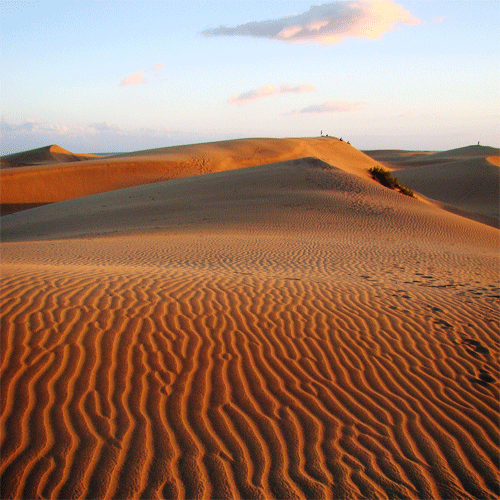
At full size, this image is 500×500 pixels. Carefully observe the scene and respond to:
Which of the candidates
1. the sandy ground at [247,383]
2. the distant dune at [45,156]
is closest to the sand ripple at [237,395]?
the sandy ground at [247,383]

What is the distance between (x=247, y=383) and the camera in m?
4.32

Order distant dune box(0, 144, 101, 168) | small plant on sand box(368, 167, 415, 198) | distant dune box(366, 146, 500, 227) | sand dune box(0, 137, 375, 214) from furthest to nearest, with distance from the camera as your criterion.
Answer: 1. distant dune box(0, 144, 101, 168)
2. distant dune box(366, 146, 500, 227)
3. sand dune box(0, 137, 375, 214)
4. small plant on sand box(368, 167, 415, 198)

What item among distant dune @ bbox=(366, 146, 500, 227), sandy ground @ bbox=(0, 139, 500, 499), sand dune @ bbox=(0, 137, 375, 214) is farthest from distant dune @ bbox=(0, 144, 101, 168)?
sandy ground @ bbox=(0, 139, 500, 499)

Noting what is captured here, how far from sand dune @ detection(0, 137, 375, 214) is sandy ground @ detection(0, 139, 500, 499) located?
27934 mm

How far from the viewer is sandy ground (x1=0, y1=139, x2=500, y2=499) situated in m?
3.22

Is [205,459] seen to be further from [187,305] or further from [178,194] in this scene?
[178,194]

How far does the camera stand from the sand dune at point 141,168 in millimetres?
32406

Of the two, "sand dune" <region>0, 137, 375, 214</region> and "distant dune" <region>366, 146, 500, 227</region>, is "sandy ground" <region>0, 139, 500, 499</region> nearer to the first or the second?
"distant dune" <region>366, 146, 500, 227</region>

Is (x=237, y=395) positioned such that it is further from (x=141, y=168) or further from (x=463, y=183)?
(x=463, y=183)

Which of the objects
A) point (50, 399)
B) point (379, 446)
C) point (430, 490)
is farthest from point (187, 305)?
point (430, 490)

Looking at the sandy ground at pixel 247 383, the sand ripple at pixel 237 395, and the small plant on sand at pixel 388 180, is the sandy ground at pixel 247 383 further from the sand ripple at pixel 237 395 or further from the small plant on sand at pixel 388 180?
the small plant on sand at pixel 388 180

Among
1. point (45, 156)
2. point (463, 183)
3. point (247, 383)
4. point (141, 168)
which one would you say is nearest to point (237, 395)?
point (247, 383)

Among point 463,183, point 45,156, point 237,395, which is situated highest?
point 45,156

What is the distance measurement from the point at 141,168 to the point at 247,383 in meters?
36.2
